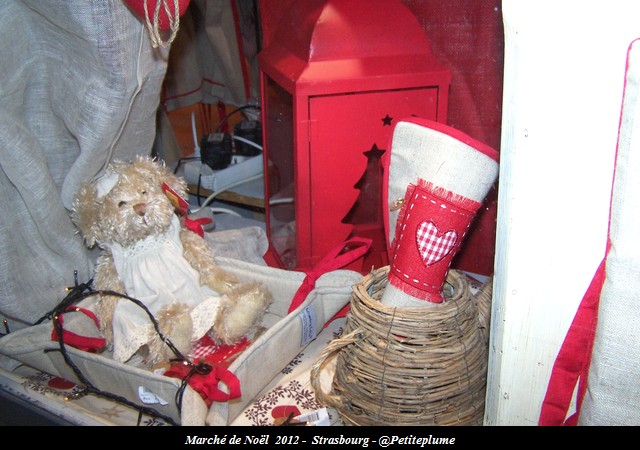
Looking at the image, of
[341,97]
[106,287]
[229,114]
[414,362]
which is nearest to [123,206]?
[106,287]

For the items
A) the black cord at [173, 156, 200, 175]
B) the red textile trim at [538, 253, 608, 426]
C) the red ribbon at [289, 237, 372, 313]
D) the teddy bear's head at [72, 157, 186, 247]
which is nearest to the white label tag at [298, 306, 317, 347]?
the red ribbon at [289, 237, 372, 313]

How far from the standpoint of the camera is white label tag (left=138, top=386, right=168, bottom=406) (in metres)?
0.77

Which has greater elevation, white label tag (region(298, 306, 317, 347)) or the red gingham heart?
the red gingham heart

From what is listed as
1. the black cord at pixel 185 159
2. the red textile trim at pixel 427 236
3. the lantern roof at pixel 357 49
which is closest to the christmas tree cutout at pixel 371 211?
the lantern roof at pixel 357 49

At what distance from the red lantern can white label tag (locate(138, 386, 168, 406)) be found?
1.14ft

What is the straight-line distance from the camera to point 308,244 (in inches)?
39.0

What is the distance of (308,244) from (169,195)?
243 millimetres

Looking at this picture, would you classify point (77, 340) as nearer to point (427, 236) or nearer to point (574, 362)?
point (427, 236)

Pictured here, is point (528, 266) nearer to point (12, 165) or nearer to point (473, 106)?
point (473, 106)

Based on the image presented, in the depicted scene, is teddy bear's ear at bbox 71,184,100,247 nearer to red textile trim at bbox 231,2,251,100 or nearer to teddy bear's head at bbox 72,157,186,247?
teddy bear's head at bbox 72,157,186,247

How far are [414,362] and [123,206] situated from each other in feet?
1.57

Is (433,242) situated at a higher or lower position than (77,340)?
higher

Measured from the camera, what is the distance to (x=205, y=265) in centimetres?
95

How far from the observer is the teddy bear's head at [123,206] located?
859mm
